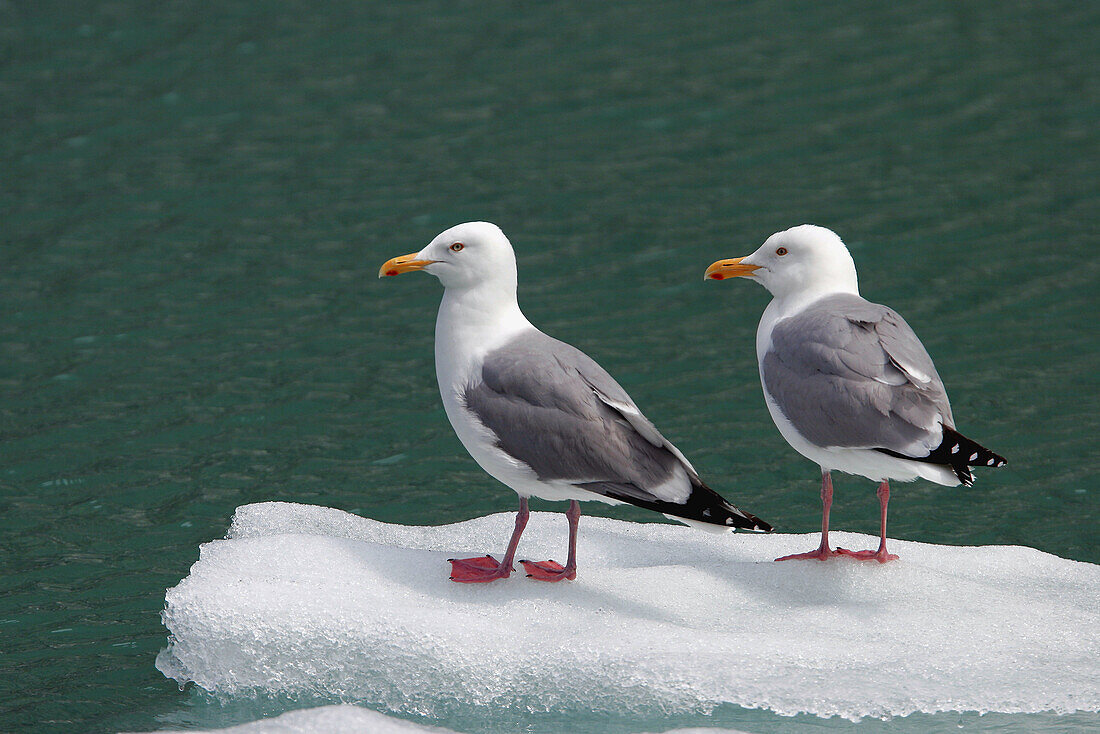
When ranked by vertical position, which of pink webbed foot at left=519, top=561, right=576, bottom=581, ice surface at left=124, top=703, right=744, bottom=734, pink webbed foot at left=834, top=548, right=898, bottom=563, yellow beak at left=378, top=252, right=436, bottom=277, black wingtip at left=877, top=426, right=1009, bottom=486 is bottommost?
ice surface at left=124, top=703, right=744, bottom=734

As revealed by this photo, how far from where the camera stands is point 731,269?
6297 millimetres

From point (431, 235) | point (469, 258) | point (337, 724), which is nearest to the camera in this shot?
point (337, 724)

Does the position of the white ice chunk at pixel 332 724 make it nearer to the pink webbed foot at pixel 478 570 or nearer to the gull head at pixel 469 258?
the pink webbed foot at pixel 478 570

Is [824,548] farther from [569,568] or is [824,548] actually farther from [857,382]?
[569,568]

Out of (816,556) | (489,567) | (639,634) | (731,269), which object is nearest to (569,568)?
(489,567)

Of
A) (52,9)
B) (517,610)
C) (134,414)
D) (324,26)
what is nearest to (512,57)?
(324,26)

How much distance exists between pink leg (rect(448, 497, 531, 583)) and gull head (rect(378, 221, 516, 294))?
88cm

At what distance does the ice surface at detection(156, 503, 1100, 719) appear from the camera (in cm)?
505

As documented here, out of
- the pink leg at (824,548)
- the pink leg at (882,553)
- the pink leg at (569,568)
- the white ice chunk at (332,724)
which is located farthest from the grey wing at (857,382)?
the white ice chunk at (332,724)

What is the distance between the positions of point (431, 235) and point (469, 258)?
251 inches

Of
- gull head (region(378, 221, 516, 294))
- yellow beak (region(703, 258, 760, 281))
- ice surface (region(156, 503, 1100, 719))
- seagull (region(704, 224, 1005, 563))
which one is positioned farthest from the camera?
yellow beak (region(703, 258, 760, 281))

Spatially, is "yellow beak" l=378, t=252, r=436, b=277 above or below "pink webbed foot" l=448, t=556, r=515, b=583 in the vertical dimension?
above

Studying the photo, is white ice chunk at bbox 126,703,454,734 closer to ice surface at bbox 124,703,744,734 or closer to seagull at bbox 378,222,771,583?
ice surface at bbox 124,703,744,734

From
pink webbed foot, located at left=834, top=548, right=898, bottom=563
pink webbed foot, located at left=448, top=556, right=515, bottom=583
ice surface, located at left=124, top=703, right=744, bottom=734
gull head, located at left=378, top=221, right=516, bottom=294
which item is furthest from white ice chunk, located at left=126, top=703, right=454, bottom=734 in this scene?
pink webbed foot, located at left=834, top=548, right=898, bottom=563
